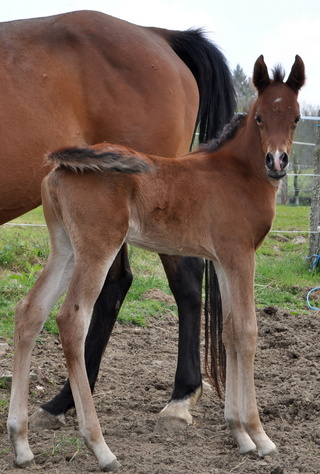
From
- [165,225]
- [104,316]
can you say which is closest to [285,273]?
[104,316]

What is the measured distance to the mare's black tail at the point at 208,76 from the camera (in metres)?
5.08

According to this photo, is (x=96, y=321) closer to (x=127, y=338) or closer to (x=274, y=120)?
(x=127, y=338)

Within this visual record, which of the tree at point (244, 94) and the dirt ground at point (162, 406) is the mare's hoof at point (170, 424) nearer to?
the dirt ground at point (162, 406)

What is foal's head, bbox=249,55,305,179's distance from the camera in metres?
3.37

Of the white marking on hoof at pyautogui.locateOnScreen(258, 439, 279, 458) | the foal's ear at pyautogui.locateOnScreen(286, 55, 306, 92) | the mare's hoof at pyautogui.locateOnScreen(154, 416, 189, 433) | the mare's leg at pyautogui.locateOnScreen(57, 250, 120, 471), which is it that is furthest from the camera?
the mare's hoof at pyautogui.locateOnScreen(154, 416, 189, 433)

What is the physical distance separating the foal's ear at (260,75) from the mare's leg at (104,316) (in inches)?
59.7

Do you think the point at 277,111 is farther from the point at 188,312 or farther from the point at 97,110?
the point at 188,312

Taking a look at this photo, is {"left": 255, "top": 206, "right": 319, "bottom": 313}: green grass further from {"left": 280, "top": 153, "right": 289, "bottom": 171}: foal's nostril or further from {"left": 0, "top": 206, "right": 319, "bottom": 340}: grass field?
{"left": 280, "top": 153, "right": 289, "bottom": 171}: foal's nostril

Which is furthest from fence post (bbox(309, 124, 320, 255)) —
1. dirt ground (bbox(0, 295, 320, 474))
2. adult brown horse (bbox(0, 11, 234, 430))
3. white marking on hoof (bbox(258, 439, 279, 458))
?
white marking on hoof (bbox(258, 439, 279, 458))

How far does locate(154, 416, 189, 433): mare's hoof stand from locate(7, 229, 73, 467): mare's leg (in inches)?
34.0

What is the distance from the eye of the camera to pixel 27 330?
3422mm

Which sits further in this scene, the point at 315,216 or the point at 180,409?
the point at 315,216

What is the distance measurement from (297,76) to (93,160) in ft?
3.81

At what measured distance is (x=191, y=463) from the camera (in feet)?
11.1
